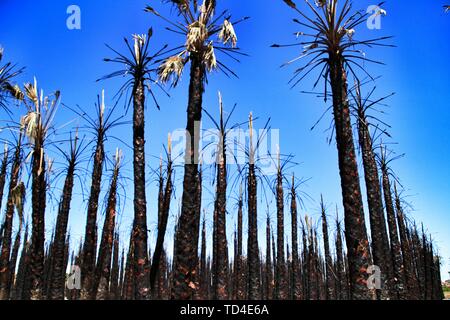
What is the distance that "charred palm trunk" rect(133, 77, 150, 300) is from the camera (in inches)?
375

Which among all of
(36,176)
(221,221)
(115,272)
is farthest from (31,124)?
(115,272)

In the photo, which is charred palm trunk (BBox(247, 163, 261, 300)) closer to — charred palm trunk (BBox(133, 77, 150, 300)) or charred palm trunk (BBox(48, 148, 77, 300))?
charred palm trunk (BBox(133, 77, 150, 300))

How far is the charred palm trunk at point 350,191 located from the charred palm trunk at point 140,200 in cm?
535

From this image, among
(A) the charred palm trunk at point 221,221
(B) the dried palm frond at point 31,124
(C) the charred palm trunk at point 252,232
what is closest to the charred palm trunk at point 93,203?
(B) the dried palm frond at point 31,124

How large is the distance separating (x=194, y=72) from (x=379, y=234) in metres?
7.12

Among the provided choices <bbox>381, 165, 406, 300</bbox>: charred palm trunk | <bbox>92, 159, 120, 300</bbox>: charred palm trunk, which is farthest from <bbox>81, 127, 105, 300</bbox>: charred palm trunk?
<bbox>381, 165, 406, 300</bbox>: charred palm trunk

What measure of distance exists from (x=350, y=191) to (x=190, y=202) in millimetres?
3519

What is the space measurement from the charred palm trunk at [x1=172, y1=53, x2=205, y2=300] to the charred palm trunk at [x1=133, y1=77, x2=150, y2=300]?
1650 mm

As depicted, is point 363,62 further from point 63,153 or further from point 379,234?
point 63,153

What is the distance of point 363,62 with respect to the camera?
8406 mm

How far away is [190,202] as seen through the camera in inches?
327

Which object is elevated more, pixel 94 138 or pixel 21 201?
pixel 94 138

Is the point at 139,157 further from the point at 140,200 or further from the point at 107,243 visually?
the point at 107,243
